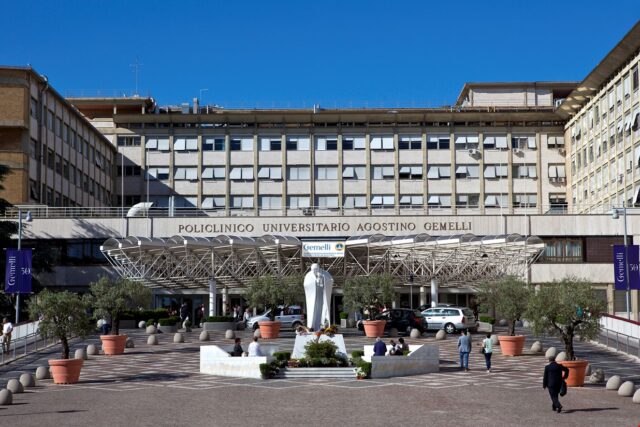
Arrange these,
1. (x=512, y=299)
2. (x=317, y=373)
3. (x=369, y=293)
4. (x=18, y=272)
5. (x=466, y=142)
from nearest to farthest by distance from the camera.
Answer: (x=317, y=373), (x=512, y=299), (x=18, y=272), (x=369, y=293), (x=466, y=142)

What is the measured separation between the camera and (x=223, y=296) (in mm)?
59156

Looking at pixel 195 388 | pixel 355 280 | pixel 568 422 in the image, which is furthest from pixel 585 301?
pixel 355 280

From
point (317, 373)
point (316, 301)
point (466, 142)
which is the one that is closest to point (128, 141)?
point (466, 142)

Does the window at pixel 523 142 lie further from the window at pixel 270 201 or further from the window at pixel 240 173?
the window at pixel 240 173

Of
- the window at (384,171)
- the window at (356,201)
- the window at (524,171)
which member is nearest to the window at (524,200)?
the window at (524,171)

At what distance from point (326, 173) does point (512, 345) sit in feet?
165

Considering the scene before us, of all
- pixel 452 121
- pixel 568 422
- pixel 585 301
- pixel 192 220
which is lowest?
pixel 568 422

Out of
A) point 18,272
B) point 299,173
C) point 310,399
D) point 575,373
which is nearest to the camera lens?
point 310,399

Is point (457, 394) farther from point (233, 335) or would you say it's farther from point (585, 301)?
point (233, 335)

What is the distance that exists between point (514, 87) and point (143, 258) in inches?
1953

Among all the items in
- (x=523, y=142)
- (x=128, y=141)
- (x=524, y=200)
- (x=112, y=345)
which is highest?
(x=128, y=141)

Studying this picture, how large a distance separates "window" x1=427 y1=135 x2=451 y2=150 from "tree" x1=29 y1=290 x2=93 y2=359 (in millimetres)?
57605

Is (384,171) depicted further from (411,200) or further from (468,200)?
(468,200)

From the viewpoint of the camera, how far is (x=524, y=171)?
82875 mm
